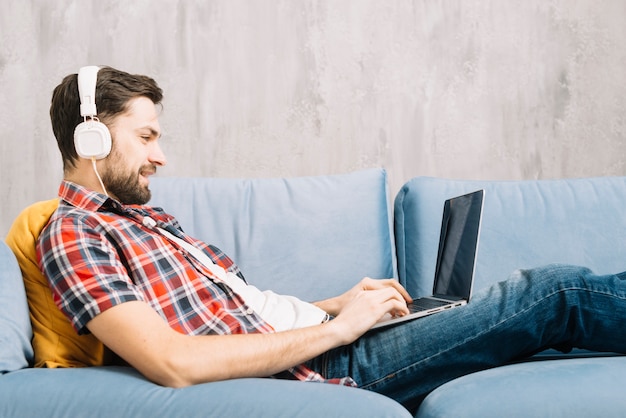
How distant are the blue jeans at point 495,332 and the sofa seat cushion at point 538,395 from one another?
96mm

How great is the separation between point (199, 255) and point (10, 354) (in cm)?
40

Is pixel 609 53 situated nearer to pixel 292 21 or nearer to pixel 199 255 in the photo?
pixel 292 21

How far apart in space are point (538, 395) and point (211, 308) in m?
0.59

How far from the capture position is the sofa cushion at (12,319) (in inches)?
46.6

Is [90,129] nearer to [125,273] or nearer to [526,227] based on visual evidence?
[125,273]

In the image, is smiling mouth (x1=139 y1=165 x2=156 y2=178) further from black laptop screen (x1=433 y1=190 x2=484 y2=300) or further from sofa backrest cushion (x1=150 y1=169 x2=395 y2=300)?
black laptop screen (x1=433 y1=190 x2=484 y2=300)

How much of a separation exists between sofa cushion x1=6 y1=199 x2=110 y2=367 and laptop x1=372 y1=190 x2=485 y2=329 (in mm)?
528

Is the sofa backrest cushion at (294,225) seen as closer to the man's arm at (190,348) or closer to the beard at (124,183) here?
the beard at (124,183)

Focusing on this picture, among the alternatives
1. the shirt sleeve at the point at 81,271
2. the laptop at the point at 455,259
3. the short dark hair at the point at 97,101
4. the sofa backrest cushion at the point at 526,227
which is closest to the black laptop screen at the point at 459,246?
the laptop at the point at 455,259

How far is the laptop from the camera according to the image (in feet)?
4.27

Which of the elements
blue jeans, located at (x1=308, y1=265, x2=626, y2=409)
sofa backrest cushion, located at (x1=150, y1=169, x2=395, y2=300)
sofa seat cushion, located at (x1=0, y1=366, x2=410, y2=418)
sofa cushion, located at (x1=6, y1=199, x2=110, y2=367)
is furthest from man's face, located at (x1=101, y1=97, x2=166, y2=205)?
blue jeans, located at (x1=308, y1=265, x2=626, y2=409)

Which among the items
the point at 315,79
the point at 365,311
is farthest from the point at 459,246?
the point at 315,79

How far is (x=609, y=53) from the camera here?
7.42 ft

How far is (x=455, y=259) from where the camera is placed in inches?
55.8
